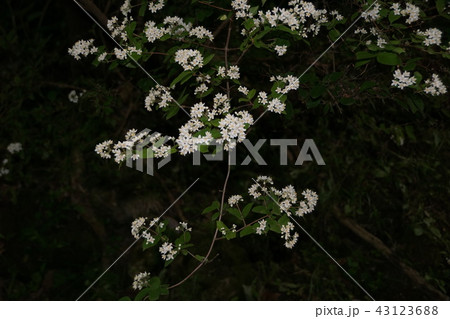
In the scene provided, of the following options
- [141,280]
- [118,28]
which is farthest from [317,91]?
[141,280]

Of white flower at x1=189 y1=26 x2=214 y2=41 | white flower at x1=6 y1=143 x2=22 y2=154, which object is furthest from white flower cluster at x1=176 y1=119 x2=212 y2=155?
white flower at x1=6 y1=143 x2=22 y2=154

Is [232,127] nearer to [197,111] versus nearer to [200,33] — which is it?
[197,111]

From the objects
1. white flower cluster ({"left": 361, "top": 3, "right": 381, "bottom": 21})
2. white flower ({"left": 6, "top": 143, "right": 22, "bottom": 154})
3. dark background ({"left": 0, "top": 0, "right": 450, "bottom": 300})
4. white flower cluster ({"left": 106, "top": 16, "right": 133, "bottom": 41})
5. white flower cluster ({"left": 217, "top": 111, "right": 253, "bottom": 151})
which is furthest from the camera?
white flower ({"left": 6, "top": 143, "right": 22, "bottom": 154})

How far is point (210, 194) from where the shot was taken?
131 inches

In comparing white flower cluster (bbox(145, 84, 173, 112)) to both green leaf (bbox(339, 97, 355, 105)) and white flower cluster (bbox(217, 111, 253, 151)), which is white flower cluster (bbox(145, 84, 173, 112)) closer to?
white flower cluster (bbox(217, 111, 253, 151))

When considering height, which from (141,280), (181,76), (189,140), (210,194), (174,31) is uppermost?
(174,31)

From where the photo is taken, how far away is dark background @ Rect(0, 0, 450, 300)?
2803 mm

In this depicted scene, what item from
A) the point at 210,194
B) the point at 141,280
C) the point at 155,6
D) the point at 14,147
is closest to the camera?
the point at 141,280

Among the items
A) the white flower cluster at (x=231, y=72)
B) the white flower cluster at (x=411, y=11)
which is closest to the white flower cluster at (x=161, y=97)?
the white flower cluster at (x=231, y=72)

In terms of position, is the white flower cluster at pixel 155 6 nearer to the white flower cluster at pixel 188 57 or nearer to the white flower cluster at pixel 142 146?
the white flower cluster at pixel 188 57

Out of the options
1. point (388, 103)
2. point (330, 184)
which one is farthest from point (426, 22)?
point (330, 184)

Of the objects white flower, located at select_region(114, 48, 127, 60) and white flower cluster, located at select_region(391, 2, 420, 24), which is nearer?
white flower cluster, located at select_region(391, 2, 420, 24)
